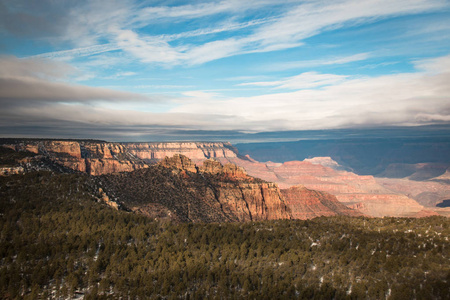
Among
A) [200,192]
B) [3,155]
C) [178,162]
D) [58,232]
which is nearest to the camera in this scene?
[58,232]

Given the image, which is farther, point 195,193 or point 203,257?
point 195,193

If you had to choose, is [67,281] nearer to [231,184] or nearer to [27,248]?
[27,248]

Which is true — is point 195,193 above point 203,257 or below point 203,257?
above

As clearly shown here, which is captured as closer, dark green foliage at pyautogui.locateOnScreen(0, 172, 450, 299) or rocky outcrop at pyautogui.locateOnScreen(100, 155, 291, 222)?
dark green foliage at pyautogui.locateOnScreen(0, 172, 450, 299)

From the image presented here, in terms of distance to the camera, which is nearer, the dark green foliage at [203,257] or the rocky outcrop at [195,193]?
the dark green foliage at [203,257]

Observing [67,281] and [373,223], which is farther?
[373,223]

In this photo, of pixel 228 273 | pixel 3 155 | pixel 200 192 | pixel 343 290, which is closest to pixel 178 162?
pixel 200 192

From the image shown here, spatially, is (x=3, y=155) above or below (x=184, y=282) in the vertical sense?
above

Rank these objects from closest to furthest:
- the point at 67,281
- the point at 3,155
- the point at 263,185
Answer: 1. the point at 67,281
2. the point at 3,155
3. the point at 263,185
